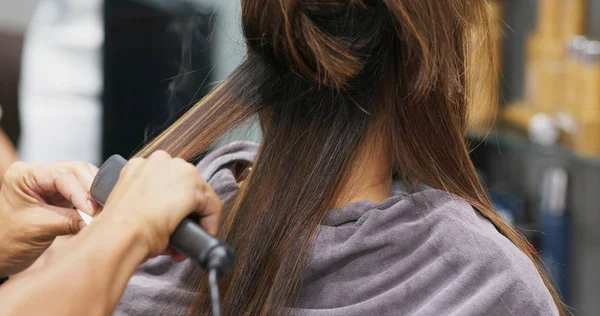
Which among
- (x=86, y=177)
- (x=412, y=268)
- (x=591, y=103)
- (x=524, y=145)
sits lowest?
(x=524, y=145)

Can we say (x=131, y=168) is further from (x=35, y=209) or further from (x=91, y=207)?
(x=35, y=209)

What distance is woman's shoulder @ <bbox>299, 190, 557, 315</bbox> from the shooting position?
2.51ft

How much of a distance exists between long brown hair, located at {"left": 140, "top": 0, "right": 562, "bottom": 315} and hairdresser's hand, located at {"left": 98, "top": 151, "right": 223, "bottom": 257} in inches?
6.1

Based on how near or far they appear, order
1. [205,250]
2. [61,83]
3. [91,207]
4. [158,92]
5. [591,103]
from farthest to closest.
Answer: [61,83] < [158,92] < [591,103] < [91,207] < [205,250]

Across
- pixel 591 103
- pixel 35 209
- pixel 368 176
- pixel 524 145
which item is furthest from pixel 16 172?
pixel 524 145

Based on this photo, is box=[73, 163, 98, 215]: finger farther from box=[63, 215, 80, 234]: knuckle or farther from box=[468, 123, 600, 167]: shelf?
box=[468, 123, 600, 167]: shelf

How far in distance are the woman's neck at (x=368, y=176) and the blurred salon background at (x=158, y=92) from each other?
88 centimetres

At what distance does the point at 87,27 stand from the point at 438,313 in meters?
1.44

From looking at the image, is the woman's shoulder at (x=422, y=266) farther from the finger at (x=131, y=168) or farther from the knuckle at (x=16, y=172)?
the knuckle at (x=16, y=172)

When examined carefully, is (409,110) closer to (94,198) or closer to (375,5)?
(375,5)

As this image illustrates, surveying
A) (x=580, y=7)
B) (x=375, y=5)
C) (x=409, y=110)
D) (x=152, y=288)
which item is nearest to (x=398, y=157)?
(x=409, y=110)

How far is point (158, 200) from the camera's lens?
637 mm

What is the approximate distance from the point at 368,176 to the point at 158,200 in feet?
0.98

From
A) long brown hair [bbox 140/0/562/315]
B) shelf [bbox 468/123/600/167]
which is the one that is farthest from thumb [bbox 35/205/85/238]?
shelf [bbox 468/123/600/167]
